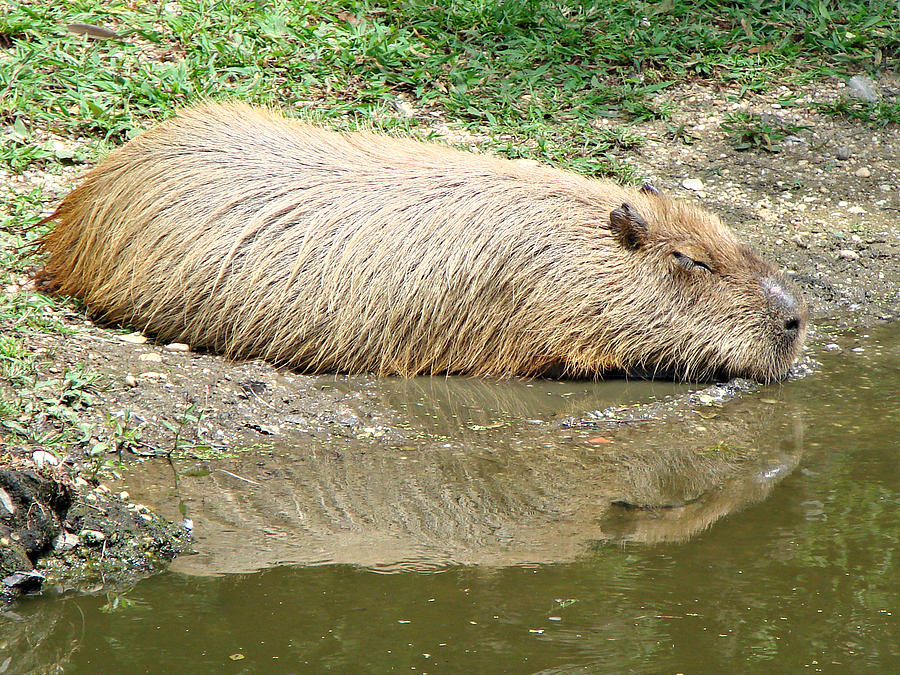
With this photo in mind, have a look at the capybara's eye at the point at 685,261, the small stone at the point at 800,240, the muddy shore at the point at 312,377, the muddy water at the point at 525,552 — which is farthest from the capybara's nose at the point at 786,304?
the small stone at the point at 800,240

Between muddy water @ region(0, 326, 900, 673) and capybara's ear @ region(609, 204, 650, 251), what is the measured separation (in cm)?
85

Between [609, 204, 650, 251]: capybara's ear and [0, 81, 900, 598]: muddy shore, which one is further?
[609, 204, 650, 251]: capybara's ear

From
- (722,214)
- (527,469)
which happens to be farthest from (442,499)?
(722,214)

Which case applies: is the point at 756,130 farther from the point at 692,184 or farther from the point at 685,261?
the point at 685,261

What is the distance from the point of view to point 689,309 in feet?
15.3

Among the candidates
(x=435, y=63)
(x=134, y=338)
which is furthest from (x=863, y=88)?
(x=134, y=338)

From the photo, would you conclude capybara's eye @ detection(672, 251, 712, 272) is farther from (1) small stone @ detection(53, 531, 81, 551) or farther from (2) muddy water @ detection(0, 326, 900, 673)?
(1) small stone @ detection(53, 531, 81, 551)

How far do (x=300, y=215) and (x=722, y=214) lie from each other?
8.69ft

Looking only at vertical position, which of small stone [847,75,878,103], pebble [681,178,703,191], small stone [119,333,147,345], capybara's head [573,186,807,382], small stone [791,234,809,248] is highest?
small stone [847,75,878,103]

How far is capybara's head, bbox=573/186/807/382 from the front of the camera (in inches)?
180

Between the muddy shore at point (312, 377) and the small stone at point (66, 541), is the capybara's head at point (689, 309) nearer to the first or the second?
the muddy shore at point (312, 377)

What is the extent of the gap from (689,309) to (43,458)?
2806 millimetres

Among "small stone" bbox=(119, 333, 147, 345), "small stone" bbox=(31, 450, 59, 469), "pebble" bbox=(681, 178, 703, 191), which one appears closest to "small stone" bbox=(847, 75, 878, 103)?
"pebble" bbox=(681, 178, 703, 191)

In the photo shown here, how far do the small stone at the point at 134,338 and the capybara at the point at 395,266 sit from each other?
57 millimetres
